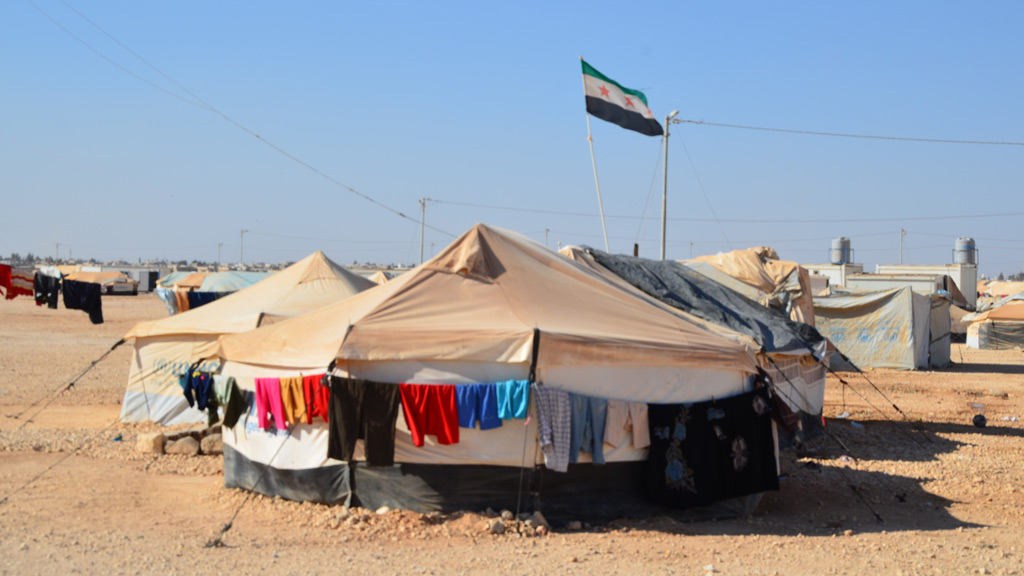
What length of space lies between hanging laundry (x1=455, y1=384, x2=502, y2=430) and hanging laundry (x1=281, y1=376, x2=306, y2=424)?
1788 millimetres

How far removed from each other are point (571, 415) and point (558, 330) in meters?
0.88

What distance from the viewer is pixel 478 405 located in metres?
8.77

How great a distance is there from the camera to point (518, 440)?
29.2ft

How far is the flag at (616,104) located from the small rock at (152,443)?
1025 cm

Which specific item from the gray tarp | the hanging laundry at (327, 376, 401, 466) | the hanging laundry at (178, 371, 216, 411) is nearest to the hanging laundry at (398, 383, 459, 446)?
the hanging laundry at (327, 376, 401, 466)

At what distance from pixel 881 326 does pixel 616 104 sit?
13.9 meters

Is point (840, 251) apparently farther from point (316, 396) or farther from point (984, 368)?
point (316, 396)

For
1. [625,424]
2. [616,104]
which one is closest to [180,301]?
[616,104]

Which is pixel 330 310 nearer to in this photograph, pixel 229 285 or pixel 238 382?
pixel 238 382

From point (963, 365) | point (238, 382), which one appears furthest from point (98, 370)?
point (963, 365)

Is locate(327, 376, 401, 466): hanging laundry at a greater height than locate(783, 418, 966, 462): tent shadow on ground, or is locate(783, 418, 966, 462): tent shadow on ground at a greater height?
locate(327, 376, 401, 466): hanging laundry

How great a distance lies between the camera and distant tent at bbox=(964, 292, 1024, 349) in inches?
1497

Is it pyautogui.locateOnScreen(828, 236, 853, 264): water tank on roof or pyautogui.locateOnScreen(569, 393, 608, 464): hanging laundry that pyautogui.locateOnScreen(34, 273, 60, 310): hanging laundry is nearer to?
pyautogui.locateOnScreen(569, 393, 608, 464): hanging laundry

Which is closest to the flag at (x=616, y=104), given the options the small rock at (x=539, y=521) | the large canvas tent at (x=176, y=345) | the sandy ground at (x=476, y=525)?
the large canvas tent at (x=176, y=345)
